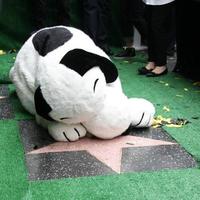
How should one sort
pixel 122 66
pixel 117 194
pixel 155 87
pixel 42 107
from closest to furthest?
pixel 117 194
pixel 42 107
pixel 155 87
pixel 122 66

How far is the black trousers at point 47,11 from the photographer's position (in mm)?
4551

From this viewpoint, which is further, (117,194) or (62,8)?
(62,8)

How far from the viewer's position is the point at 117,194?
1877mm

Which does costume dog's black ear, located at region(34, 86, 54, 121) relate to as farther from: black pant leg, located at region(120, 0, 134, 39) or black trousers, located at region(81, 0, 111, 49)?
black pant leg, located at region(120, 0, 134, 39)

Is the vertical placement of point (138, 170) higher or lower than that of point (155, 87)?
higher

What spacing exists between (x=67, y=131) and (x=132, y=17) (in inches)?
105

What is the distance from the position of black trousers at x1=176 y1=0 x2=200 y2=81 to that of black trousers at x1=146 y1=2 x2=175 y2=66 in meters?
0.10

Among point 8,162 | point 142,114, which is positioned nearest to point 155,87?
point 142,114

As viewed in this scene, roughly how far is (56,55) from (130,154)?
0.60 meters

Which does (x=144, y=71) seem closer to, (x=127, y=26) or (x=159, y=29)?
(x=159, y=29)

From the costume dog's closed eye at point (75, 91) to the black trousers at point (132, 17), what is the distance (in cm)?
224

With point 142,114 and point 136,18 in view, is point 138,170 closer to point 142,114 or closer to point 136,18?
point 142,114

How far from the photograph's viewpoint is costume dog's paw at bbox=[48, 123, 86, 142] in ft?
7.68

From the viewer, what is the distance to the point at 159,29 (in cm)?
373
